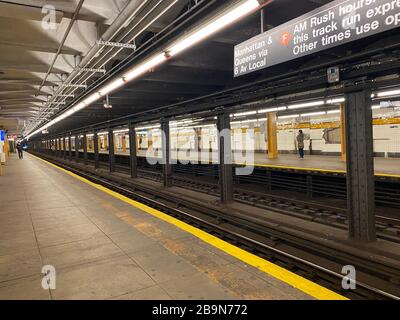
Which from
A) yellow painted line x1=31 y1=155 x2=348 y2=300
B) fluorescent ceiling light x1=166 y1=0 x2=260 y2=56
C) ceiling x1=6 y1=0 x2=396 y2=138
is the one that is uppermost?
ceiling x1=6 y1=0 x2=396 y2=138

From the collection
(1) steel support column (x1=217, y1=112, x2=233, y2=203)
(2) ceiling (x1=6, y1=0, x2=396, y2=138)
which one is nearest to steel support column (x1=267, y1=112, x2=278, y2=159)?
(2) ceiling (x1=6, y1=0, x2=396, y2=138)

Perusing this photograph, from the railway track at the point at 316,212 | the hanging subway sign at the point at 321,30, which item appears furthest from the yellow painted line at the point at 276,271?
the railway track at the point at 316,212

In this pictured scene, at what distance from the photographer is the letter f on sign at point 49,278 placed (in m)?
3.07

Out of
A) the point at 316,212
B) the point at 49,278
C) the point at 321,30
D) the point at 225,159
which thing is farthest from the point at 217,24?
the point at 316,212

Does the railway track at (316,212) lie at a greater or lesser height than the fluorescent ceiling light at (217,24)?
lesser

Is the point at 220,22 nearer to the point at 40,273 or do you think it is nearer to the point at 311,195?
the point at 40,273

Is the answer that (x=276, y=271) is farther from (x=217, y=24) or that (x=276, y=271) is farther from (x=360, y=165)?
(x=217, y=24)

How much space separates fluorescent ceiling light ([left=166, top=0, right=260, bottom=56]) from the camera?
9.80ft

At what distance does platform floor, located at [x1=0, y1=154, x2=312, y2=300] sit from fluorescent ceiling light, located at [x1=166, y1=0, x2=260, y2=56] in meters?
2.69

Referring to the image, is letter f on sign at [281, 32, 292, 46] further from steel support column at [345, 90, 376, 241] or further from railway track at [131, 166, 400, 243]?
railway track at [131, 166, 400, 243]

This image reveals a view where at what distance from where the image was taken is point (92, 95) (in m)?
8.59

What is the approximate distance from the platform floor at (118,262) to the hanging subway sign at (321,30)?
8.08 ft

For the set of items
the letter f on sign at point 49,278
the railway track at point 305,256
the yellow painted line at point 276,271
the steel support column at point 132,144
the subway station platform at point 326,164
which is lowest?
the railway track at point 305,256

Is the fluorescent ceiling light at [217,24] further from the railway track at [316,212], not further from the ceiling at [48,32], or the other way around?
the railway track at [316,212]
